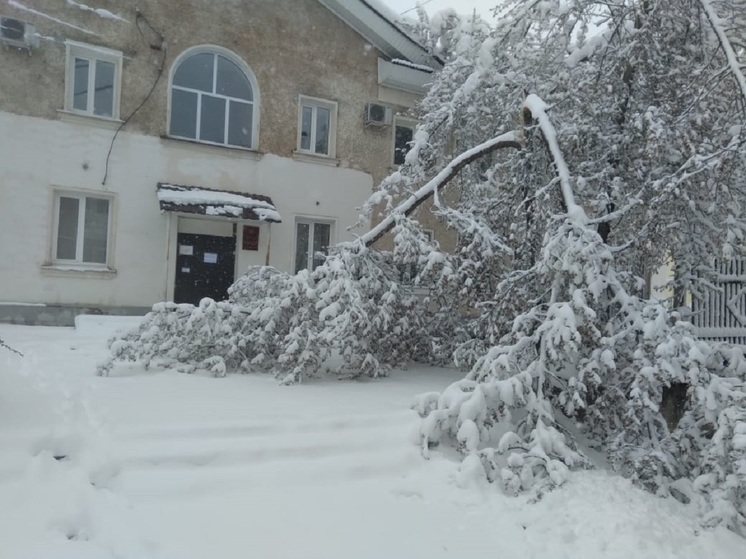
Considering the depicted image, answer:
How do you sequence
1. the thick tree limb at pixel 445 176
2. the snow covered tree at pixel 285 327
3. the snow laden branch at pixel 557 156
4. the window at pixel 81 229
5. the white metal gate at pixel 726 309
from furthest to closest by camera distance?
the window at pixel 81 229 → the white metal gate at pixel 726 309 → the thick tree limb at pixel 445 176 → the snow covered tree at pixel 285 327 → the snow laden branch at pixel 557 156

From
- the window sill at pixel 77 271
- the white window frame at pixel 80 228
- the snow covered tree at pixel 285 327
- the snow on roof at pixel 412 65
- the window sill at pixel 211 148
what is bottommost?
the snow covered tree at pixel 285 327

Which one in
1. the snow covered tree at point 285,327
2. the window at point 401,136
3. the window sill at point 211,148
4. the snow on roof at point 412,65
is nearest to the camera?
the snow covered tree at point 285,327

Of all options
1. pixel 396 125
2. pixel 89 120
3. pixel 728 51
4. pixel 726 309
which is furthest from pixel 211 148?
pixel 726 309

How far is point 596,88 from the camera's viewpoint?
276 inches

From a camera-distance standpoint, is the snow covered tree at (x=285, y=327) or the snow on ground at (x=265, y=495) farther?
the snow covered tree at (x=285, y=327)

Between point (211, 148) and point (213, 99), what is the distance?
102 cm

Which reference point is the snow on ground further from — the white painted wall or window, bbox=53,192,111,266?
window, bbox=53,192,111,266

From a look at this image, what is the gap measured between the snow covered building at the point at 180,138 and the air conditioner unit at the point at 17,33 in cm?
2

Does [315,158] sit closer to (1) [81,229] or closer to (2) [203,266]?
(2) [203,266]

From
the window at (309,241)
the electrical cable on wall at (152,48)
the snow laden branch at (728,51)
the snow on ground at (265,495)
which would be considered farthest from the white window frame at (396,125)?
the snow on ground at (265,495)

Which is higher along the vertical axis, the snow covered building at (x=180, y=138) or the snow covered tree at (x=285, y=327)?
the snow covered building at (x=180, y=138)

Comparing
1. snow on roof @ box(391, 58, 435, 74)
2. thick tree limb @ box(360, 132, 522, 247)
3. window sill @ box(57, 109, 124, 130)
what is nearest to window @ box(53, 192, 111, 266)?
window sill @ box(57, 109, 124, 130)

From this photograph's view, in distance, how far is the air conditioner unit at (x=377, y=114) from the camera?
12570 mm

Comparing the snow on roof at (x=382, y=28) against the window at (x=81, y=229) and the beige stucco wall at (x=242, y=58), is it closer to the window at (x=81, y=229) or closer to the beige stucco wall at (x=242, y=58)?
the beige stucco wall at (x=242, y=58)
